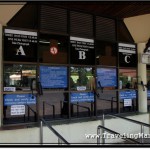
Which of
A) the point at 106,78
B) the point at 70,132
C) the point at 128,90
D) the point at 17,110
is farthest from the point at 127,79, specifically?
the point at 17,110

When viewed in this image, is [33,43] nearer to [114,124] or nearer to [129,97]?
[114,124]

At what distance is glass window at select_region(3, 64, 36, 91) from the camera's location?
19.1 ft

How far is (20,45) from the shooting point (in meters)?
6.00

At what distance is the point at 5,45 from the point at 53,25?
1325 mm

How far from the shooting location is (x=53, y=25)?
21.3ft

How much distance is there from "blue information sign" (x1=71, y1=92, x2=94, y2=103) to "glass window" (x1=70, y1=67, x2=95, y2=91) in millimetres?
142

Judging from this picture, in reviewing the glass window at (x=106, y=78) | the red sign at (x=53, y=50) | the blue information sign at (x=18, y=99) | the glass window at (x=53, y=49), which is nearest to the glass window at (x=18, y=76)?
the blue information sign at (x=18, y=99)

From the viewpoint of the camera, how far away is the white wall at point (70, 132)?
5451 millimetres

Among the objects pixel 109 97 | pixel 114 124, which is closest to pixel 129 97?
pixel 109 97

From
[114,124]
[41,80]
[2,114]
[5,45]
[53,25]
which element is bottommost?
[114,124]

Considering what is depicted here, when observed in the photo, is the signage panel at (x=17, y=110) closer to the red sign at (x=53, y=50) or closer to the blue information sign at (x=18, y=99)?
the blue information sign at (x=18, y=99)

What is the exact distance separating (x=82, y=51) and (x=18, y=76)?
1.83 m

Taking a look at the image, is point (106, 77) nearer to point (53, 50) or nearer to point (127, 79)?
point (127, 79)

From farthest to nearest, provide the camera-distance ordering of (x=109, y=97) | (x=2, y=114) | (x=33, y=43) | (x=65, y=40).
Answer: (x=109, y=97) < (x=65, y=40) < (x=33, y=43) < (x=2, y=114)
